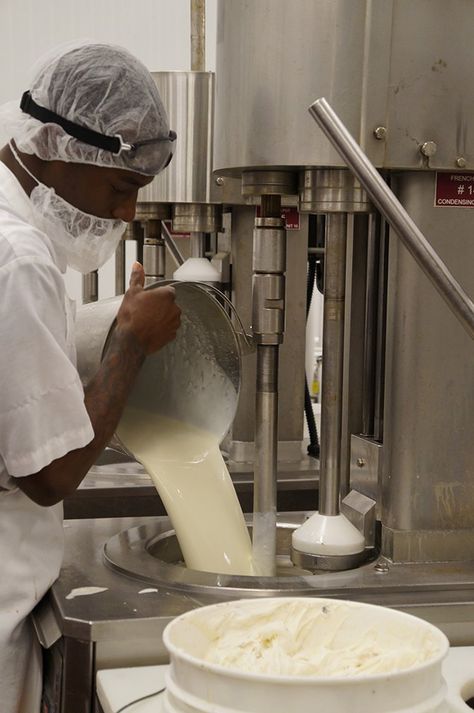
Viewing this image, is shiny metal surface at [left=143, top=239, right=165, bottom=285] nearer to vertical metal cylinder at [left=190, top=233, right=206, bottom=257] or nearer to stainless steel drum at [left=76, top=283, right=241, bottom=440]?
vertical metal cylinder at [left=190, top=233, right=206, bottom=257]

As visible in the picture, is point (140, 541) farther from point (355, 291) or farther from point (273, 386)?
point (355, 291)

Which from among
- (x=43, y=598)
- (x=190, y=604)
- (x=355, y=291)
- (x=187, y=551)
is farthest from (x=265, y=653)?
(x=355, y=291)

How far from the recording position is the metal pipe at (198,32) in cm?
243

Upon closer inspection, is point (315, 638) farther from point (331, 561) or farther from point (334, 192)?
point (334, 192)

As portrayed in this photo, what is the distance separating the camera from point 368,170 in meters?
1.36

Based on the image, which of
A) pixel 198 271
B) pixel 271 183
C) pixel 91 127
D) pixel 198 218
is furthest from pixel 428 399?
pixel 198 218

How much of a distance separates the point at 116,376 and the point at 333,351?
34cm

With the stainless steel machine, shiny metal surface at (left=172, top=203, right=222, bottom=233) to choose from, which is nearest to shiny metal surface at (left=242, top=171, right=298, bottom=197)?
the stainless steel machine

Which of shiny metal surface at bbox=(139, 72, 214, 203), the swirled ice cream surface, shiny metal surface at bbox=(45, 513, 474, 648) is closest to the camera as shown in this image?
the swirled ice cream surface

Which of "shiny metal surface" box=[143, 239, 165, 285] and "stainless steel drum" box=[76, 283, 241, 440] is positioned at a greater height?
"shiny metal surface" box=[143, 239, 165, 285]

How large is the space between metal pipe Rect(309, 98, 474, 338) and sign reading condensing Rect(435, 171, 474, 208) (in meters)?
0.19

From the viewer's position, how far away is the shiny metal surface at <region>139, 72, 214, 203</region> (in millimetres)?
2541

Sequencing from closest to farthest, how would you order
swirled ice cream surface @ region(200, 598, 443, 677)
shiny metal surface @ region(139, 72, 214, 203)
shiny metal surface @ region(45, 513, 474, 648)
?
swirled ice cream surface @ region(200, 598, 443, 677)
shiny metal surface @ region(45, 513, 474, 648)
shiny metal surface @ region(139, 72, 214, 203)

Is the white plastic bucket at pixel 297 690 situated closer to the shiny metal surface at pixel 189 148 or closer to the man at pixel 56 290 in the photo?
the man at pixel 56 290
